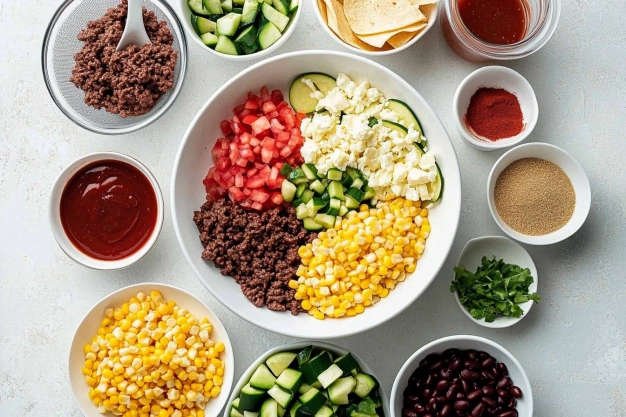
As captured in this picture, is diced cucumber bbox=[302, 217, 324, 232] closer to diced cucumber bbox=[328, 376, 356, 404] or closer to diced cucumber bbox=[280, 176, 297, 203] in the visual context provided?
diced cucumber bbox=[280, 176, 297, 203]

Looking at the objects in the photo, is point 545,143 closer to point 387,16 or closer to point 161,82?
point 387,16

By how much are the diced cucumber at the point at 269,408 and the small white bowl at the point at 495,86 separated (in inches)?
71.0

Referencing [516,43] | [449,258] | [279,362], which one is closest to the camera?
[279,362]

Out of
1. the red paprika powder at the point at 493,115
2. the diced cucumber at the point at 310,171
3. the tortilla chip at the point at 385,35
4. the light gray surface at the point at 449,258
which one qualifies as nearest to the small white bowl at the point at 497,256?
the light gray surface at the point at 449,258

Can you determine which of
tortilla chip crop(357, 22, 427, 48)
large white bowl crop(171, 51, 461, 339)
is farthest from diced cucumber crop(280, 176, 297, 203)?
tortilla chip crop(357, 22, 427, 48)

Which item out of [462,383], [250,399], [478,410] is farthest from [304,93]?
[478,410]

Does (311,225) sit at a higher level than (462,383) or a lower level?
higher

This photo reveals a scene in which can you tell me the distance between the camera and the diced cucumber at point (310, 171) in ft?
10.4

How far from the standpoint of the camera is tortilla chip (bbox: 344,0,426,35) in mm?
3277

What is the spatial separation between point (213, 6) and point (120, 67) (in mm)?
635

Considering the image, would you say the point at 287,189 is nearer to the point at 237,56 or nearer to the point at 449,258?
the point at 237,56

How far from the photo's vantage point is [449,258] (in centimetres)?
351

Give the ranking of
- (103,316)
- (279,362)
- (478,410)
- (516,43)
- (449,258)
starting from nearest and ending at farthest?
(478,410), (279,362), (516,43), (103,316), (449,258)

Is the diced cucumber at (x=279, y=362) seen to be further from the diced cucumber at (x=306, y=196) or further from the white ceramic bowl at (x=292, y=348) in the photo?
the diced cucumber at (x=306, y=196)
